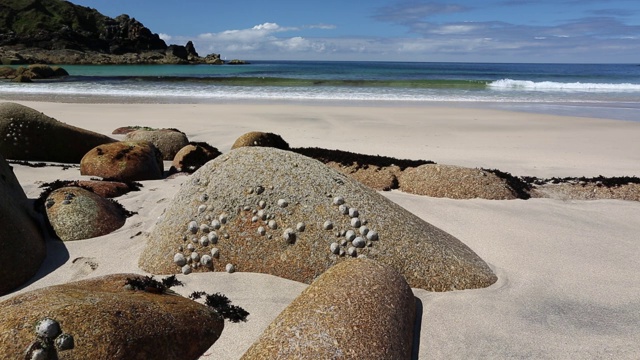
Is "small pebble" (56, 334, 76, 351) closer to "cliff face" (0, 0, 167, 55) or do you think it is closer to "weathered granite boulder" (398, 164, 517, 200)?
"weathered granite boulder" (398, 164, 517, 200)

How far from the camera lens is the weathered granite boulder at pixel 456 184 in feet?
21.4

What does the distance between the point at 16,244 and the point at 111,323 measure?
6.18ft

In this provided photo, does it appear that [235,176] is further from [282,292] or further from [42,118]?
[42,118]

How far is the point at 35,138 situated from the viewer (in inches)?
320

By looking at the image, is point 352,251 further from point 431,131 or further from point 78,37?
point 78,37

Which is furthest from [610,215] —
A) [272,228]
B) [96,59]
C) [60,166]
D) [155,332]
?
[96,59]

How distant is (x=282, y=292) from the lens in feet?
11.9

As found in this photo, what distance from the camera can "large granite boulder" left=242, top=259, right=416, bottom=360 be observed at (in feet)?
7.87

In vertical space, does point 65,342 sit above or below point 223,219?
below

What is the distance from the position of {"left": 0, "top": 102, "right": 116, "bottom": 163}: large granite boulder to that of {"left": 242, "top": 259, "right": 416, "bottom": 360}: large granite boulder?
6947 millimetres

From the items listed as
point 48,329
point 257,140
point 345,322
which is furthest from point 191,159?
point 345,322

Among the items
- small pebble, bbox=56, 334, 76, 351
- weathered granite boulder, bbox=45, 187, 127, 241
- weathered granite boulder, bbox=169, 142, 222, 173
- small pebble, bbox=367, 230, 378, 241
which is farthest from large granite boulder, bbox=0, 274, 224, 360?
weathered granite boulder, bbox=169, 142, 222, 173

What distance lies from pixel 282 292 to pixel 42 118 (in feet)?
21.7

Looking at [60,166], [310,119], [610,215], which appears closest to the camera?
[610,215]
